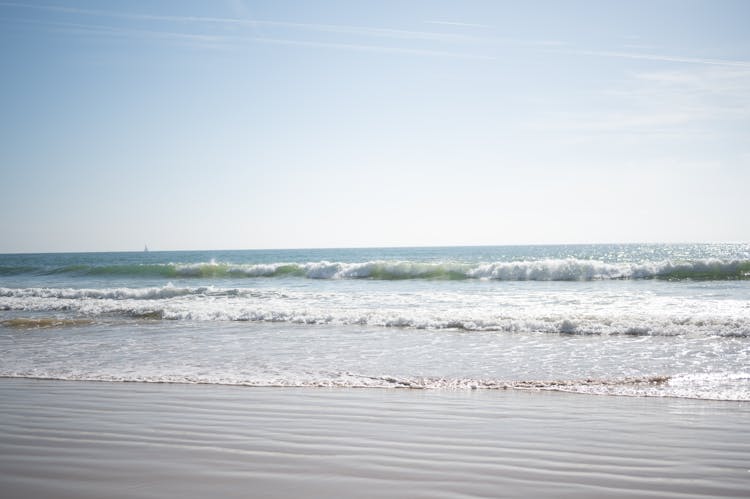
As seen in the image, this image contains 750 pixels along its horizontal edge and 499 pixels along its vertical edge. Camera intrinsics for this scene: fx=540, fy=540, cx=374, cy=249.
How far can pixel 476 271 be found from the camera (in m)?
32.0

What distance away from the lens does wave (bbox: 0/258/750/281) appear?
27.9 metres

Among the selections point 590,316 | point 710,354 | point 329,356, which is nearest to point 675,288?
point 590,316

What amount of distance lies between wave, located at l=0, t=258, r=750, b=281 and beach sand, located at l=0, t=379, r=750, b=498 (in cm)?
2450

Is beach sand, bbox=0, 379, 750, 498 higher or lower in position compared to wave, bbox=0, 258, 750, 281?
lower

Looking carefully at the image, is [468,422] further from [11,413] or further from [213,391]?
[11,413]

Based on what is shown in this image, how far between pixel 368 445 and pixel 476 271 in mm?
28427

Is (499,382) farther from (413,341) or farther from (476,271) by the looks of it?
(476,271)

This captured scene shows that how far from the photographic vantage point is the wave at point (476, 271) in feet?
91.6

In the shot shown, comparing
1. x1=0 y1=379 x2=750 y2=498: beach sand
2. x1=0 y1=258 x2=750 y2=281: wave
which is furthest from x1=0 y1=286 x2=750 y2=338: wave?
x1=0 y1=258 x2=750 y2=281: wave

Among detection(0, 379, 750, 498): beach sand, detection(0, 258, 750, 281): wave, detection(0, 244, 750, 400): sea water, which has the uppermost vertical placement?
detection(0, 258, 750, 281): wave

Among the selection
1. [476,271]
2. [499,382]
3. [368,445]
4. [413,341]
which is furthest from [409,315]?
[476,271]

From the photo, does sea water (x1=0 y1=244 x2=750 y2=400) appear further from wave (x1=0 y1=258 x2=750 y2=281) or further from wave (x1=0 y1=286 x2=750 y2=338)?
wave (x1=0 y1=258 x2=750 y2=281)

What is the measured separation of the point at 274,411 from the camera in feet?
18.0

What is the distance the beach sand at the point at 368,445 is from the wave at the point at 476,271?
24504 millimetres
